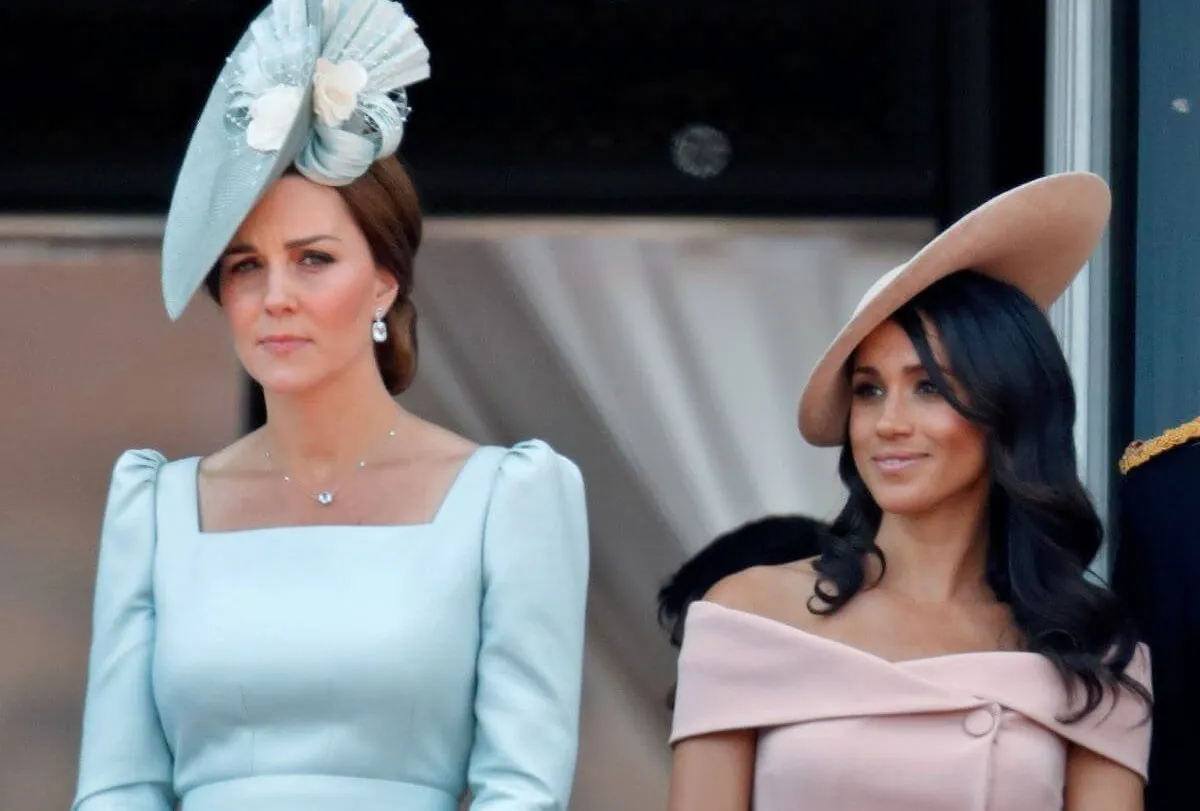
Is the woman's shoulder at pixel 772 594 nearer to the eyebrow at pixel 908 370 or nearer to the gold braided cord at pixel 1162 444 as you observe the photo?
the eyebrow at pixel 908 370

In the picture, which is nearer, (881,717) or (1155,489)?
(881,717)

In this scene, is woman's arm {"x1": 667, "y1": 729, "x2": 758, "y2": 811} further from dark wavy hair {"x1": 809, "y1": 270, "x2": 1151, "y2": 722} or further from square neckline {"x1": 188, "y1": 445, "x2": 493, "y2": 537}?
square neckline {"x1": 188, "y1": 445, "x2": 493, "y2": 537}

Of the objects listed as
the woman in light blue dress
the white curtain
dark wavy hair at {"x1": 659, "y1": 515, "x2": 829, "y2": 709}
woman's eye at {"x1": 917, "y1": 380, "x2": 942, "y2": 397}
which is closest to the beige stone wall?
the white curtain

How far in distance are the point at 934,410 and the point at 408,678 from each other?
761 mm

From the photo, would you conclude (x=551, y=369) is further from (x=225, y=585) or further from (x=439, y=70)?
(x=225, y=585)

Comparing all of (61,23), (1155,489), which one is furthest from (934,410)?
(61,23)

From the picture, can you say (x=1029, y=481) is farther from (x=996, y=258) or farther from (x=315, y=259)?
(x=315, y=259)

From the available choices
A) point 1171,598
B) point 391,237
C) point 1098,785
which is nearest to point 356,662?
point 391,237

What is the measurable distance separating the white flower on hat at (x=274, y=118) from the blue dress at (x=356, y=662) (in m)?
0.49

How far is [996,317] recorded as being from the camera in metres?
3.42

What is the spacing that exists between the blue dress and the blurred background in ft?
3.65

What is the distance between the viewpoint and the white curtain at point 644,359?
4504mm

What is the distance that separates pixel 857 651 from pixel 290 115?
1005 mm

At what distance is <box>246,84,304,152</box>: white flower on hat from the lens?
3365 millimetres
